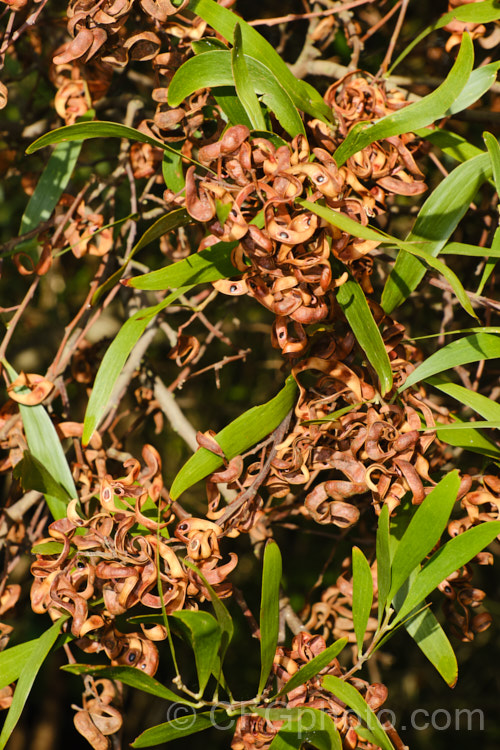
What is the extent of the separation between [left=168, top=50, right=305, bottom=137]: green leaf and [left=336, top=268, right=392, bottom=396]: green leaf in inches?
6.2

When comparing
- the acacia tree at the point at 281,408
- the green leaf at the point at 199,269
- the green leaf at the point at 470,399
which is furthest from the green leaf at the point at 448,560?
the green leaf at the point at 199,269

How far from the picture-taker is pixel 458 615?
69 centimetres

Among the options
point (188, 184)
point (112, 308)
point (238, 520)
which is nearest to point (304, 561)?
point (112, 308)

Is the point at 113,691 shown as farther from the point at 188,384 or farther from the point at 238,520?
the point at 188,384

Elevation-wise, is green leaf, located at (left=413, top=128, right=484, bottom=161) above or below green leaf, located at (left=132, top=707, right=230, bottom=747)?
above

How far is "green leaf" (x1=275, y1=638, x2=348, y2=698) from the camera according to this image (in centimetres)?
55

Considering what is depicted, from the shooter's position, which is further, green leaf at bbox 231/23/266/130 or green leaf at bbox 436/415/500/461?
green leaf at bbox 436/415/500/461

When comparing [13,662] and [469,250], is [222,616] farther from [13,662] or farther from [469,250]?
[469,250]

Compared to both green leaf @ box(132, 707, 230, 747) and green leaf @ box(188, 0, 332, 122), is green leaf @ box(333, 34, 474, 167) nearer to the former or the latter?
green leaf @ box(188, 0, 332, 122)

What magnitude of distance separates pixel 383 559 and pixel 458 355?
0.69 ft

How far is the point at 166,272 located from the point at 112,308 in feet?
3.05

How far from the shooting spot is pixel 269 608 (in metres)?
0.58

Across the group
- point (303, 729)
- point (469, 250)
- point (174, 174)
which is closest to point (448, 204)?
point (469, 250)

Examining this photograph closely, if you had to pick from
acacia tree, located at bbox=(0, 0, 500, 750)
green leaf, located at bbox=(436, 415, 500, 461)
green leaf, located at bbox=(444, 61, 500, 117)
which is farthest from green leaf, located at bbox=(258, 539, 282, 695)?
green leaf, located at bbox=(444, 61, 500, 117)
